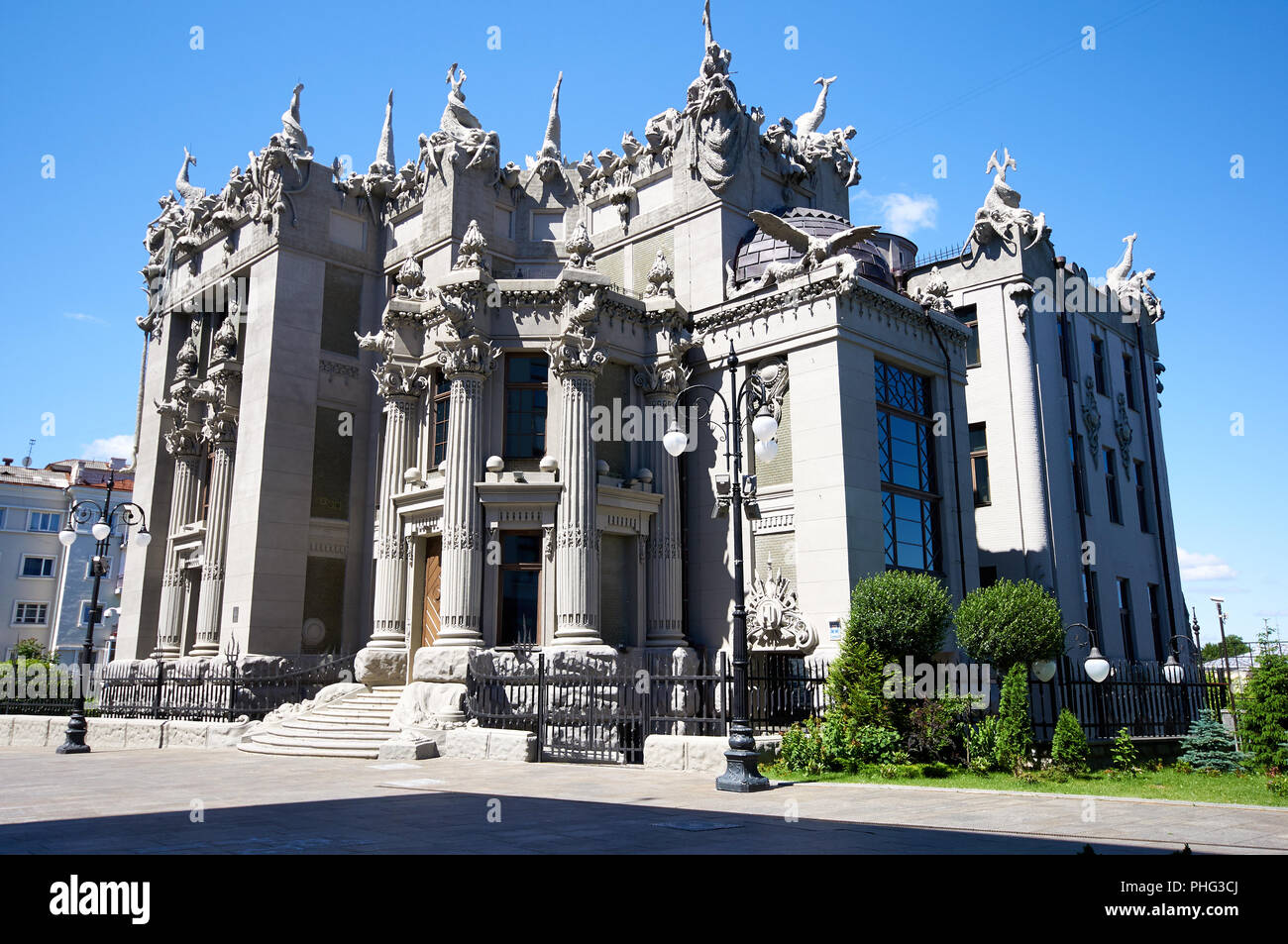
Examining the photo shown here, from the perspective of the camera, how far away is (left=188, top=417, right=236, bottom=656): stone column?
33.2 m

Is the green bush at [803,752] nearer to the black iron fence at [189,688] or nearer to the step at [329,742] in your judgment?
the step at [329,742]

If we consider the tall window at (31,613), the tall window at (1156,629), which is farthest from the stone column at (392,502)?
the tall window at (31,613)

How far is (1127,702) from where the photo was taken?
26000 millimetres

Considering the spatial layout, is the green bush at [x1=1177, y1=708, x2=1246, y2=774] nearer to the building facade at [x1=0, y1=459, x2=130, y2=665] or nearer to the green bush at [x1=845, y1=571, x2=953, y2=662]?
the green bush at [x1=845, y1=571, x2=953, y2=662]

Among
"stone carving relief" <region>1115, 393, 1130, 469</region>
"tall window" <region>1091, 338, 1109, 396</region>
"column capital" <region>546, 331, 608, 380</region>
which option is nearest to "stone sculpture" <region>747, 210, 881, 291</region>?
"column capital" <region>546, 331, 608, 380</region>

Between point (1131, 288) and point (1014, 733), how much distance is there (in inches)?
1240

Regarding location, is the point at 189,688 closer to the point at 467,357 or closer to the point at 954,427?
the point at 467,357

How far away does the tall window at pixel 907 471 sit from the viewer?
26.2 m

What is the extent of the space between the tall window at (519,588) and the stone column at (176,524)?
1737 cm

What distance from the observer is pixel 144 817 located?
1142cm

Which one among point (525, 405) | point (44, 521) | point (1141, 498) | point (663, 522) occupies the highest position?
point (44, 521)

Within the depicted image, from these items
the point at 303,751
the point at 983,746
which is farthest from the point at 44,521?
the point at 983,746

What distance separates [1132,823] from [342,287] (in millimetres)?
31476
